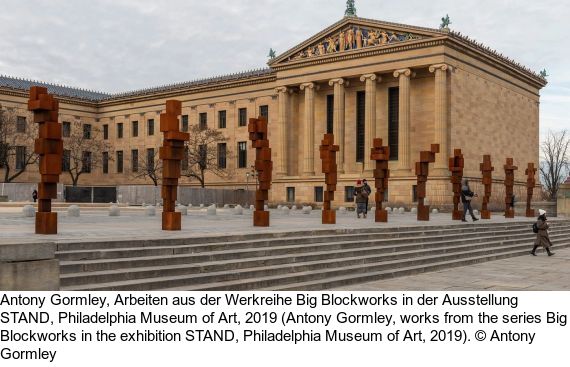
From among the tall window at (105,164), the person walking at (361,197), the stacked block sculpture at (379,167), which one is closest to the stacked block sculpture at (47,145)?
the stacked block sculpture at (379,167)

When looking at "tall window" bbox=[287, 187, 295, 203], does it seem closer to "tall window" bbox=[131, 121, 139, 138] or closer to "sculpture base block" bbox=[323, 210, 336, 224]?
"tall window" bbox=[131, 121, 139, 138]

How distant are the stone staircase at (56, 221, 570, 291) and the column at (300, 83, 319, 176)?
35114 millimetres

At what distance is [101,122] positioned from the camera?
78.9 m

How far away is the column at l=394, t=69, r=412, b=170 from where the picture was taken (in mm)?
50688

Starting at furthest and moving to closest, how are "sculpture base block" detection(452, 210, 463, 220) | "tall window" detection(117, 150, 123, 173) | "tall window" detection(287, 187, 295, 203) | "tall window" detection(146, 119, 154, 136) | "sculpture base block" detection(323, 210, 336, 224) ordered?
"tall window" detection(117, 150, 123, 173), "tall window" detection(146, 119, 154, 136), "tall window" detection(287, 187, 295, 203), "sculpture base block" detection(452, 210, 463, 220), "sculpture base block" detection(323, 210, 336, 224)

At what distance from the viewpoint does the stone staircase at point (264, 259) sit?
38.8ft

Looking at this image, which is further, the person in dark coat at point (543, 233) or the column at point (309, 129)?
the column at point (309, 129)

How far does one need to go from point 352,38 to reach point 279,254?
136ft

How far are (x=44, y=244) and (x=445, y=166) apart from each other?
140 ft

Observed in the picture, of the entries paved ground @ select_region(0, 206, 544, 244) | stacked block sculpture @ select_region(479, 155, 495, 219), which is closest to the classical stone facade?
stacked block sculpture @ select_region(479, 155, 495, 219)

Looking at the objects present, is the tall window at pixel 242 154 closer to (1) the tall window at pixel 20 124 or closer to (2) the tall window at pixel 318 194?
(2) the tall window at pixel 318 194

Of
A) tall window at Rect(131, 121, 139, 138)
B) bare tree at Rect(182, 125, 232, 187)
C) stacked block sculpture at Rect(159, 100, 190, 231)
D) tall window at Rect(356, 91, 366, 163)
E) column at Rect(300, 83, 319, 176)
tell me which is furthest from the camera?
tall window at Rect(131, 121, 139, 138)

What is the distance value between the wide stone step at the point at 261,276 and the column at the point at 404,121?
3279 cm

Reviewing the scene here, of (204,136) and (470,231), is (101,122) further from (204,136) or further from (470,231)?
(470,231)
